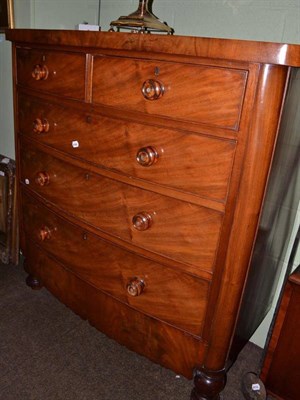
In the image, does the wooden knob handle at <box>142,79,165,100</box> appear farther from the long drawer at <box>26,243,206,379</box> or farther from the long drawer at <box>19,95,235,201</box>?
the long drawer at <box>26,243,206,379</box>

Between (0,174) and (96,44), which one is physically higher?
(96,44)

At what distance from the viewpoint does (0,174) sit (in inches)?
83.3

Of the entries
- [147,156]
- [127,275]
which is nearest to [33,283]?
[127,275]

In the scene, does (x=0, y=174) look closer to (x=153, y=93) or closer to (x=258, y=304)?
(x=153, y=93)

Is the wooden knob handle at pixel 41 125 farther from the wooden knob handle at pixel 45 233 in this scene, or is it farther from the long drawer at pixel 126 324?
the long drawer at pixel 126 324

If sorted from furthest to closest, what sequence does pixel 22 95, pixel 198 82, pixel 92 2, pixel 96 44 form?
1. pixel 92 2
2. pixel 22 95
3. pixel 96 44
4. pixel 198 82

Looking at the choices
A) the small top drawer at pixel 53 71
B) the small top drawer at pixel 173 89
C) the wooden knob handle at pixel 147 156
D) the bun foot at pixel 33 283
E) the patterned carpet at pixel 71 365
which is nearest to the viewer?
the small top drawer at pixel 173 89

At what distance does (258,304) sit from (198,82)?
2.97 feet

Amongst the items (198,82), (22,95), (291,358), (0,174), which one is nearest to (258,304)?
(291,358)

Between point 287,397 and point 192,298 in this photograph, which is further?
point 287,397

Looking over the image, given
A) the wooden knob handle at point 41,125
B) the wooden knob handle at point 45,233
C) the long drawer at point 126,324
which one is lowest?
the long drawer at point 126,324

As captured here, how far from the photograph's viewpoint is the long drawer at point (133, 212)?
1.03m

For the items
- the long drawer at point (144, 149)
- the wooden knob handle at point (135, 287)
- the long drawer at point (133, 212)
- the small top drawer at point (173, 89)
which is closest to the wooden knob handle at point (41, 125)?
the long drawer at point (144, 149)

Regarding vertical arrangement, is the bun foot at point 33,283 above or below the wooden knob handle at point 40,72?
below
